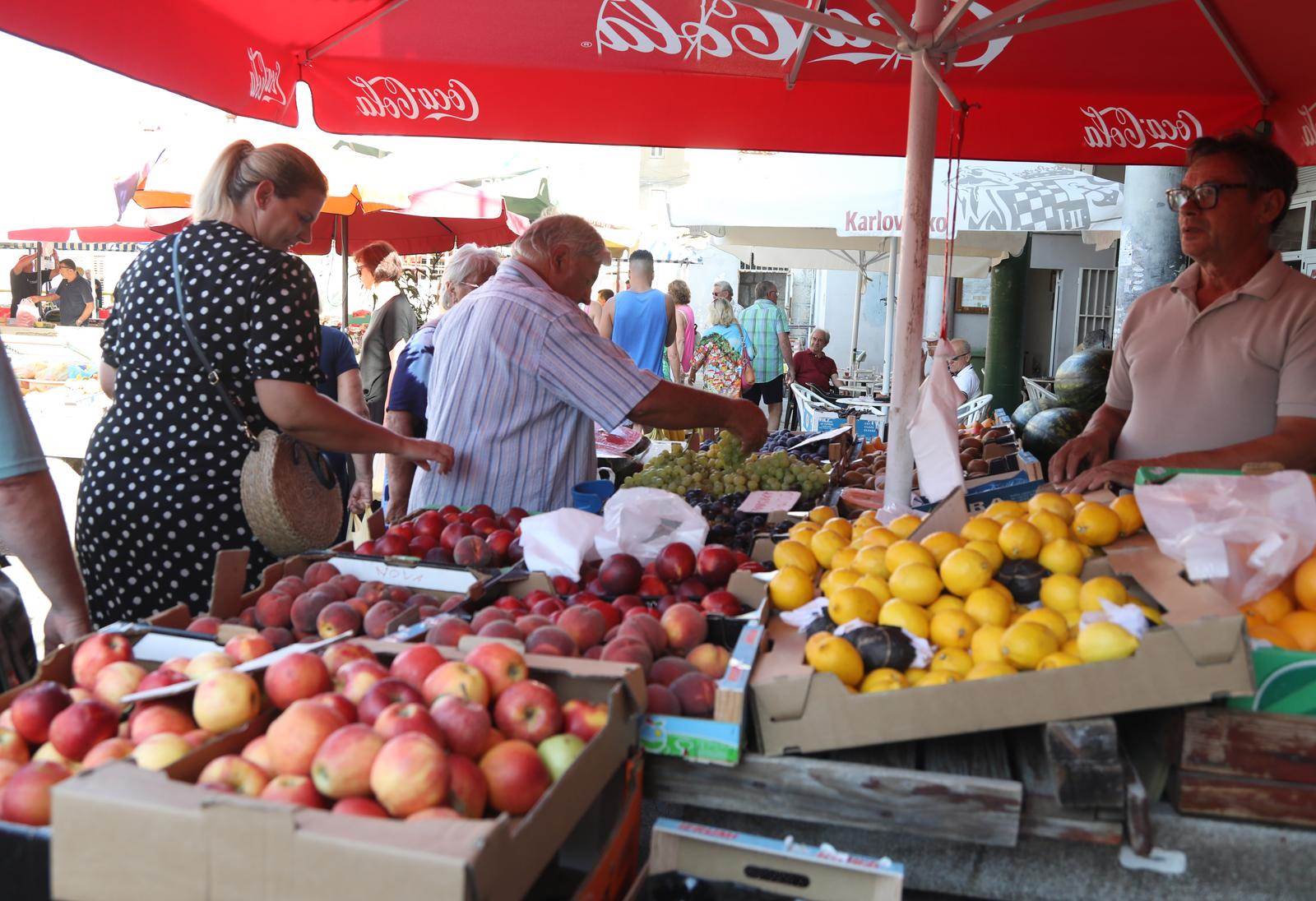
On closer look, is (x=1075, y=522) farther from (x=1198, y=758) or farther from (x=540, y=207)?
(x=540, y=207)

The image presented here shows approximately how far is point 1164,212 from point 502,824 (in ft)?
21.0

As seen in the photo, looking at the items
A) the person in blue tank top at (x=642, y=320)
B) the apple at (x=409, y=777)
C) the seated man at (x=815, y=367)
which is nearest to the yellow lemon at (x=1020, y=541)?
the apple at (x=409, y=777)

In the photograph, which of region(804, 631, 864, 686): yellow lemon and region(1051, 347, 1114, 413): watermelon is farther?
region(1051, 347, 1114, 413): watermelon

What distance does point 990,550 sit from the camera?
184cm

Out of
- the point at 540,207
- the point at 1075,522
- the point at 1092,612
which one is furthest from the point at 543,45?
the point at 540,207

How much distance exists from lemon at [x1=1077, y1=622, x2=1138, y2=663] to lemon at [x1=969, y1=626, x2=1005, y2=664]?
0.14 m

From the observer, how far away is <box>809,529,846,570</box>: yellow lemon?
7.11 ft

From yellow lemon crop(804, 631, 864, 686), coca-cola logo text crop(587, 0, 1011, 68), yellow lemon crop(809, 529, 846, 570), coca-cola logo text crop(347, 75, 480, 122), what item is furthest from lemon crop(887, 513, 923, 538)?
coca-cola logo text crop(347, 75, 480, 122)

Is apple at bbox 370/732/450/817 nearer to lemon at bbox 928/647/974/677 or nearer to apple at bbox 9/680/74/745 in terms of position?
apple at bbox 9/680/74/745

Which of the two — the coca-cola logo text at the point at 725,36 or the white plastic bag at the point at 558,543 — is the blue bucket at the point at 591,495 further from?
the coca-cola logo text at the point at 725,36

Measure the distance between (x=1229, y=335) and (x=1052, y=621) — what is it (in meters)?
1.85

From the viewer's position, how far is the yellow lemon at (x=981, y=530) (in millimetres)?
1896

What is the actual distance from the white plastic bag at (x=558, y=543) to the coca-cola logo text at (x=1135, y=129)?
120 inches

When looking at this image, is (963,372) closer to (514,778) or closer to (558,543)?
(558,543)
